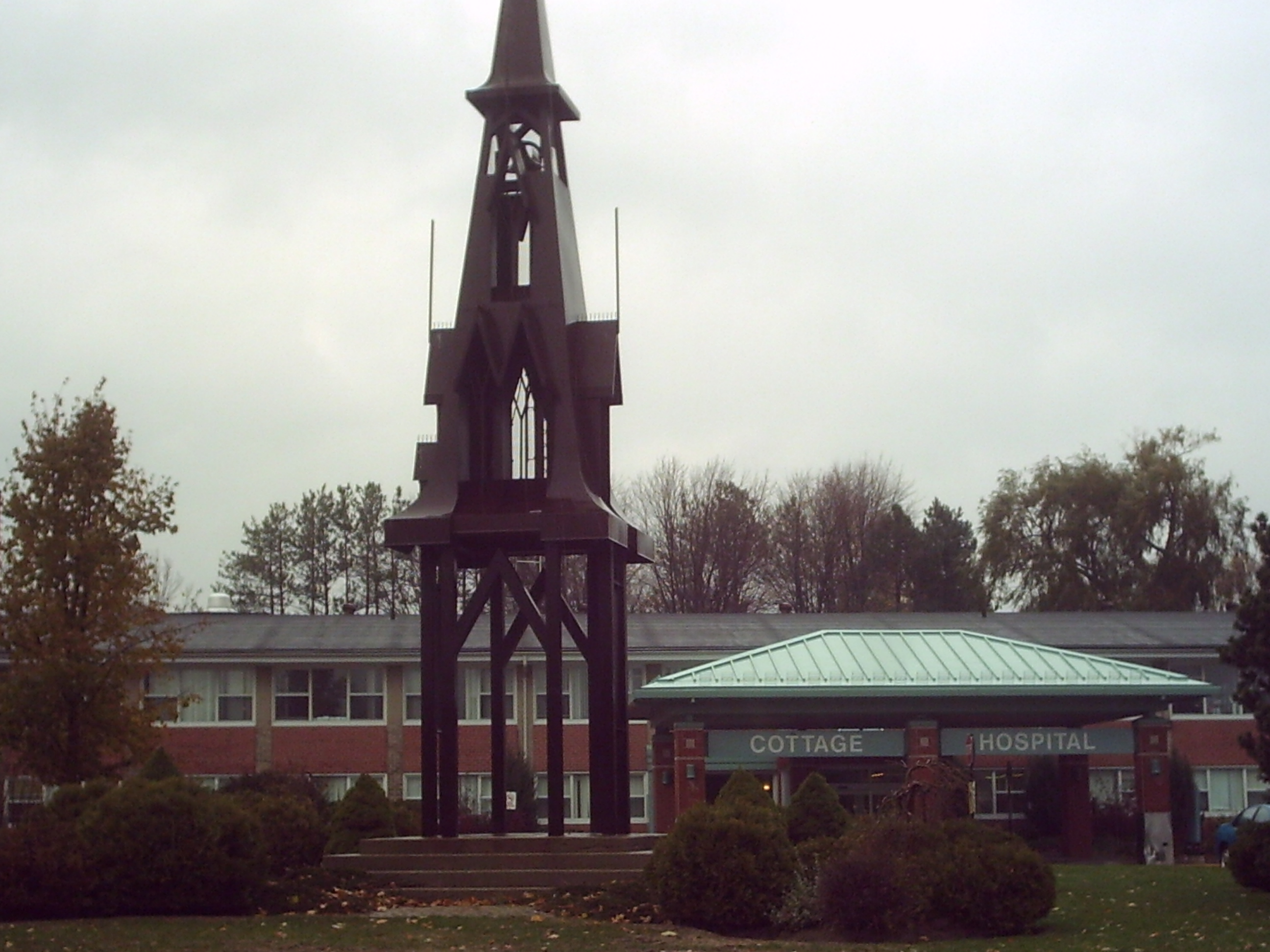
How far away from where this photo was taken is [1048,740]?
3359 centimetres

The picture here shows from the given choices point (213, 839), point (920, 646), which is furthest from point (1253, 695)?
point (920, 646)

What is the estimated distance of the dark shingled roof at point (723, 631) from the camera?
45375mm

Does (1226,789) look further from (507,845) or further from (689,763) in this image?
(507,845)

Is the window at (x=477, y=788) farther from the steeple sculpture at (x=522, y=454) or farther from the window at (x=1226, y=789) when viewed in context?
the steeple sculpture at (x=522, y=454)

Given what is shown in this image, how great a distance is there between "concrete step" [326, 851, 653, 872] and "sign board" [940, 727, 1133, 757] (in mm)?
13484

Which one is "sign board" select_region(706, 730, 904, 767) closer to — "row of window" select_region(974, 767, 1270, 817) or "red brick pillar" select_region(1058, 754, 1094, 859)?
"red brick pillar" select_region(1058, 754, 1094, 859)

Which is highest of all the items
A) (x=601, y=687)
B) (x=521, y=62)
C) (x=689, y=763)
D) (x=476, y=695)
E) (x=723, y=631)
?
(x=521, y=62)

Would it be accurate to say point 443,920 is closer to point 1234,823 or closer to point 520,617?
point 520,617

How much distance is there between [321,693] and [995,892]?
31.4m

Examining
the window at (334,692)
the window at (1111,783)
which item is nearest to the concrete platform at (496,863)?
→ the window at (1111,783)

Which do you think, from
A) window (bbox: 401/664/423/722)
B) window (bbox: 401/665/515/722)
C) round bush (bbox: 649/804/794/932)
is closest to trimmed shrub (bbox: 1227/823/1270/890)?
round bush (bbox: 649/804/794/932)

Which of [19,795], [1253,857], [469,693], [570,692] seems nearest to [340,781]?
[469,693]

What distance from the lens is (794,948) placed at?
15656 mm

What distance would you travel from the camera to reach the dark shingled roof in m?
45.4
